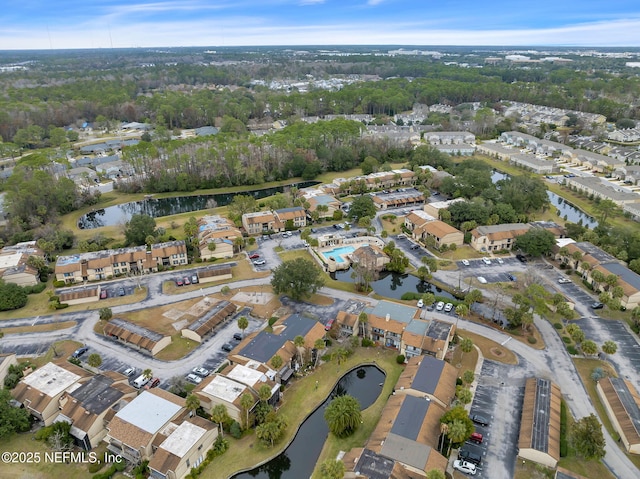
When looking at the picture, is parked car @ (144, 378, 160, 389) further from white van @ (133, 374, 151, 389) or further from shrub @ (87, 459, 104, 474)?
shrub @ (87, 459, 104, 474)

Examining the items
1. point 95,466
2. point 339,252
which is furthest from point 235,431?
point 339,252

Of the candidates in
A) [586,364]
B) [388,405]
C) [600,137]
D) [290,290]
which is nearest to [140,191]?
[290,290]

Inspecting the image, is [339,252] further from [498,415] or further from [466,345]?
[498,415]

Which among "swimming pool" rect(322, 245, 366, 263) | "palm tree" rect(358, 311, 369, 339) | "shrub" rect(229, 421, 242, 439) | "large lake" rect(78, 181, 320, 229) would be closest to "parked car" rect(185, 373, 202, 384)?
"shrub" rect(229, 421, 242, 439)

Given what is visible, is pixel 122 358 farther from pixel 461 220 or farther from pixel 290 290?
pixel 461 220

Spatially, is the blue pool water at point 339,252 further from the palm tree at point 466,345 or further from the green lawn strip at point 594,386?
the green lawn strip at point 594,386

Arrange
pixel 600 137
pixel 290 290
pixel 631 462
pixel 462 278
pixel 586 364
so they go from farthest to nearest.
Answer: pixel 600 137 < pixel 462 278 < pixel 290 290 < pixel 586 364 < pixel 631 462

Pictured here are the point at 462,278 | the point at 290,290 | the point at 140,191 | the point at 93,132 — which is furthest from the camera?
the point at 93,132
